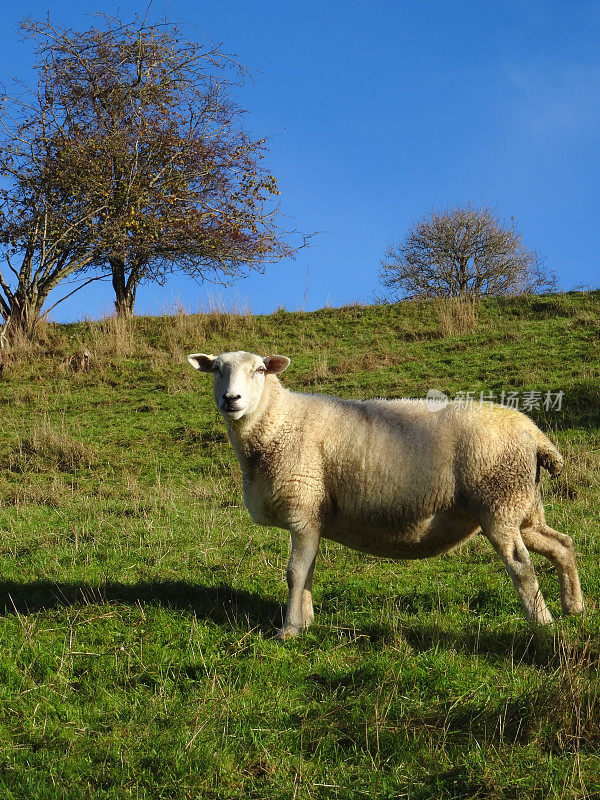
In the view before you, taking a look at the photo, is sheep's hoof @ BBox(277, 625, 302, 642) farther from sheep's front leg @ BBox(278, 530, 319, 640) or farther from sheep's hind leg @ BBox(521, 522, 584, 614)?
sheep's hind leg @ BBox(521, 522, 584, 614)

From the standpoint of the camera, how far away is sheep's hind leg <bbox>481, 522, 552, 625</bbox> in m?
4.96

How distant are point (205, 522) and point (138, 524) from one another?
786 millimetres

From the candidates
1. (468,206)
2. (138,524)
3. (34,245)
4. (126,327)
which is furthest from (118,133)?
(468,206)

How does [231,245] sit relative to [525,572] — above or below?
above

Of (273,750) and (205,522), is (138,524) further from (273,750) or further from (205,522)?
(273,750)

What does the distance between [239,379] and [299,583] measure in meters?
1.59

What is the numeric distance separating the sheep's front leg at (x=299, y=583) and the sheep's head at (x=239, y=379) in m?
1.04

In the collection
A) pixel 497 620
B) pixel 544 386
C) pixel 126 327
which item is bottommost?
pixel 497 620

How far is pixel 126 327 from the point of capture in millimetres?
19516

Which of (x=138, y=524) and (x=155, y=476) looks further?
(x=155, y=476)

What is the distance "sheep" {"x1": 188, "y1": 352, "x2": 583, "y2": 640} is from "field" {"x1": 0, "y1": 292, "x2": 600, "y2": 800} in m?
0.50

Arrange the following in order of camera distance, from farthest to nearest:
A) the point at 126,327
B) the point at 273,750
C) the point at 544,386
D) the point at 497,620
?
1. the point at 126,327
2. the point at 544,386
3. the point at 497,620
4. the point at 273,750

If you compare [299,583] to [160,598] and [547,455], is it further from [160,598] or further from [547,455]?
[547,455]

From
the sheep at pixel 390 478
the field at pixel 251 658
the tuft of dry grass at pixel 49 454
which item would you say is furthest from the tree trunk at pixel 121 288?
the sheep at pixel 390 478
